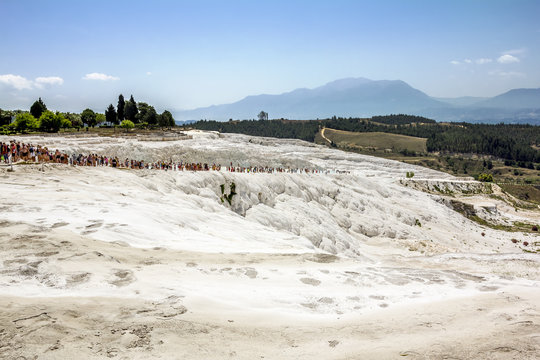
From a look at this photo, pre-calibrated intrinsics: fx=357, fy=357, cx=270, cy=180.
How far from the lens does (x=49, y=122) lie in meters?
76.4

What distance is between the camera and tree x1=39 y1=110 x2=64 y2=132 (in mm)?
75875

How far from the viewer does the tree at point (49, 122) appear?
75.9m

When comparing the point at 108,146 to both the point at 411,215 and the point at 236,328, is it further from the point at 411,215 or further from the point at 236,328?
the point at 236,328

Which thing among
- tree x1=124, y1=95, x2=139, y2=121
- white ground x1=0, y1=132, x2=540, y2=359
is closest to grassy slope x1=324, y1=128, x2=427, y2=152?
tree x1=124, y1=95, x2=139, y2=121

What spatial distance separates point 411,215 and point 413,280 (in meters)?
42.2

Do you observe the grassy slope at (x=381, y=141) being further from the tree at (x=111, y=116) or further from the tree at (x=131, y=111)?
the tree at (x=111, y=116)

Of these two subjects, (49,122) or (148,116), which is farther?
(148,116)

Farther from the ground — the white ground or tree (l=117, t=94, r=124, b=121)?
tree (l=117, t=94, r=124, b=121)

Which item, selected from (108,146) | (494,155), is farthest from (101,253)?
(494,155)

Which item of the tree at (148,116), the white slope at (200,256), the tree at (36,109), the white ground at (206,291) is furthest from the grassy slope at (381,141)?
the white ground at (206,291)

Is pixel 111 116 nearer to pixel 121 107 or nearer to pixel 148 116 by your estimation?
pixel 121 107

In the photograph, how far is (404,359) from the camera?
7.26 m

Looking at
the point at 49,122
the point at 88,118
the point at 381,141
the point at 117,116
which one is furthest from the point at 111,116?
the point at 381,141

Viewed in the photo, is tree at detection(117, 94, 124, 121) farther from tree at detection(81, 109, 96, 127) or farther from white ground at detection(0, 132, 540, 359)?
white ground at detection(0, 132, 540, 359)
